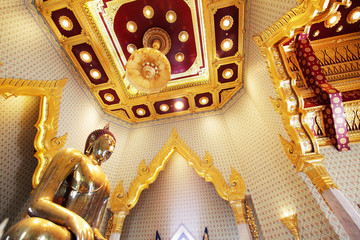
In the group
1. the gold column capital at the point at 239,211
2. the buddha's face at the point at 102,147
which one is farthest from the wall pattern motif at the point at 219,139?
the buddha's face at the point at 102,147

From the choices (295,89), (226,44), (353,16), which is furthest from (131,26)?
(353,16)

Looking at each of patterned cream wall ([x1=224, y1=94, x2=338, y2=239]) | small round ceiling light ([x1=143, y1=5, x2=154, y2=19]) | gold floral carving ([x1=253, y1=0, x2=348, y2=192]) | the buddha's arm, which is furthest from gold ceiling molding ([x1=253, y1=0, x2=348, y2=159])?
the buddha's arm

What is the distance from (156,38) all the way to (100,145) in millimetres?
3772

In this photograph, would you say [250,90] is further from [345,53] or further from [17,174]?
[17,174]

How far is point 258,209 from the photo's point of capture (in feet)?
12.2

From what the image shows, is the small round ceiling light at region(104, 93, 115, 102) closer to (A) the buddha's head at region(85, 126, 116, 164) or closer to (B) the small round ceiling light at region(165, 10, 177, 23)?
(B) the small round ceiling light at region(165, 10, 177, 23)

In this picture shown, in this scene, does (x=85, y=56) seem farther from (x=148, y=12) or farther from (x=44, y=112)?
(x=148, y=12)

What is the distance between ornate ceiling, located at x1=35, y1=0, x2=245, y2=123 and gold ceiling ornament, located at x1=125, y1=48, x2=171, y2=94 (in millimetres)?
643

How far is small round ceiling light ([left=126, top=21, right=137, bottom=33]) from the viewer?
15.3 feet

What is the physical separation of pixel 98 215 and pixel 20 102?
3532 millimetres

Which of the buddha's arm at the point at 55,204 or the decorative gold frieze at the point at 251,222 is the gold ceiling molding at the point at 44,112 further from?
the decorative gold frieze at the point at 251,222

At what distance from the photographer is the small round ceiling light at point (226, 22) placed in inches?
172

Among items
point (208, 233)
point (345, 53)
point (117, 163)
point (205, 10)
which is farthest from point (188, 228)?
point (345, 53)

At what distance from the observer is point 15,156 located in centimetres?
341
